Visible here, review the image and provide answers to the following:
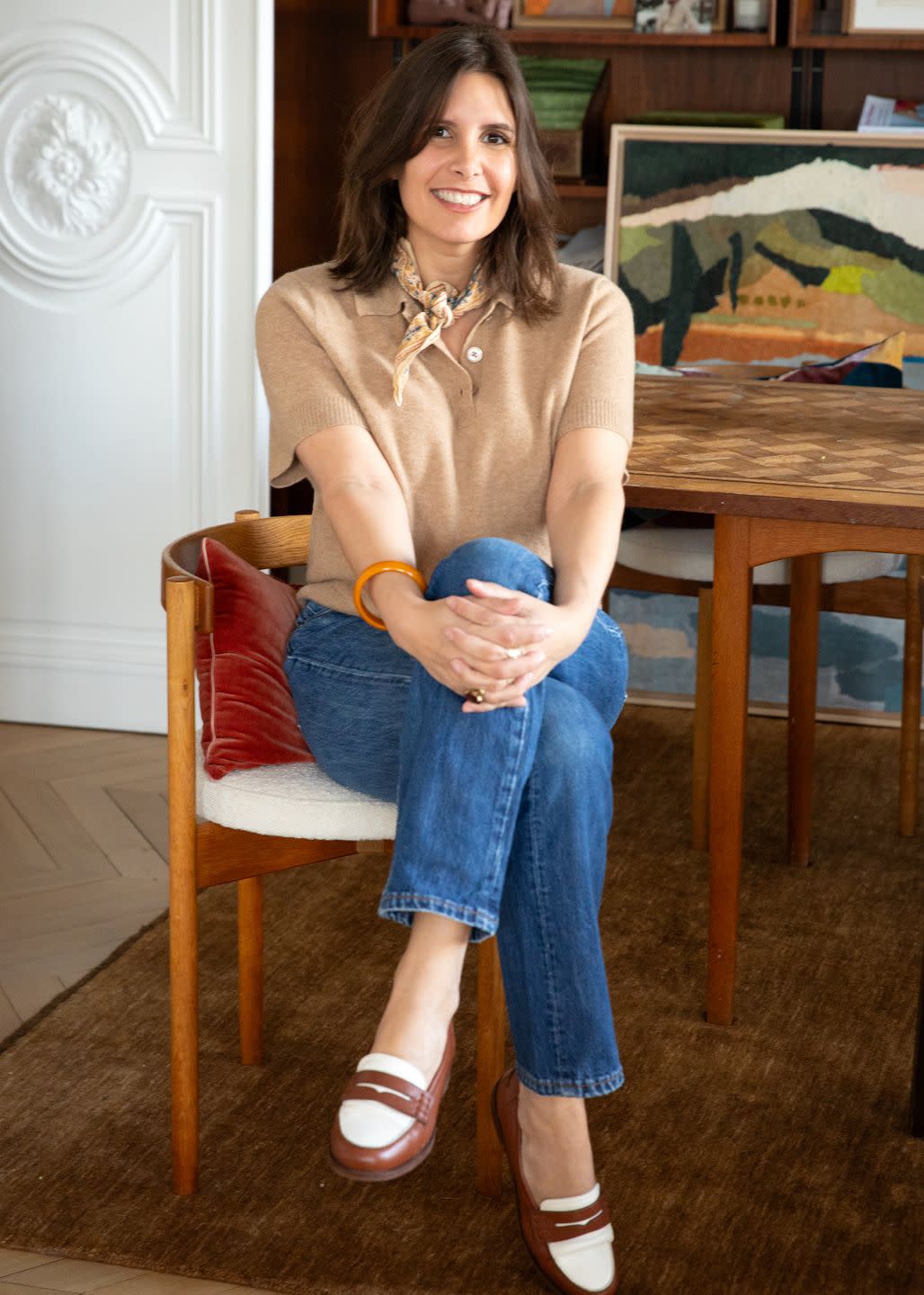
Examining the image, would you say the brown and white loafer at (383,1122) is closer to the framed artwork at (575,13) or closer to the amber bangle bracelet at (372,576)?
the amber bangle bracelet at (372,576)

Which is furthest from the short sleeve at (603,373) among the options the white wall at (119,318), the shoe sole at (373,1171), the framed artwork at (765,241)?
the framed artwork at (765,241)

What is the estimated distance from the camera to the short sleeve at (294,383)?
75.4 inches

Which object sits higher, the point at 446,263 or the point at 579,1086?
the point at 446,263

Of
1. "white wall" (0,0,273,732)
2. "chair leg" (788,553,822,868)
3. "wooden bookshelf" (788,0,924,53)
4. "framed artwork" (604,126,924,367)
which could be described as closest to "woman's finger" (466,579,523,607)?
"chair leg" (788,553,822,868)

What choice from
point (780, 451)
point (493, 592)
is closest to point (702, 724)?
point (780, 451)

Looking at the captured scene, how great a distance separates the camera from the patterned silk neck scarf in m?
1.94

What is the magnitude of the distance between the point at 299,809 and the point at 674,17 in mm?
2614

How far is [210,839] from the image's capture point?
1835 mm

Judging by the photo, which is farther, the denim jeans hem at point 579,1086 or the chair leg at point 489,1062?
the chair leg at point 489,1062

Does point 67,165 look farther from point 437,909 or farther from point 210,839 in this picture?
point 437,909

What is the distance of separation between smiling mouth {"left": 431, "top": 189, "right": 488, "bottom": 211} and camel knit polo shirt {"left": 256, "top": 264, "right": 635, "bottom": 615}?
0.39ft

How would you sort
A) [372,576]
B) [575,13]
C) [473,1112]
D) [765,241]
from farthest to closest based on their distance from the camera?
[575,13] → [765,241] → [473,1112] → [372,576]

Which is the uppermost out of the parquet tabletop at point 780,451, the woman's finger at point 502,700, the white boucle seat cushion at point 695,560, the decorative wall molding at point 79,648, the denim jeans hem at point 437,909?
the parquet tabletop at point 780,451

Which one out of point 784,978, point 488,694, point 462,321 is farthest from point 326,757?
point 784,978
